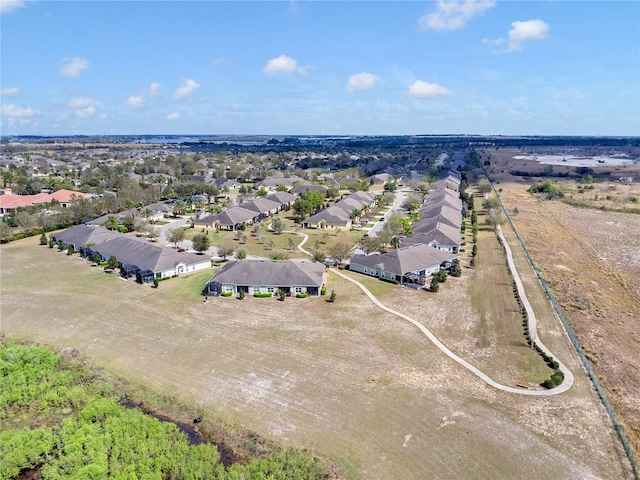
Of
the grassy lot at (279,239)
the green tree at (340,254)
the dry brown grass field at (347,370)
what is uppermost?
the green tree at (340,254)

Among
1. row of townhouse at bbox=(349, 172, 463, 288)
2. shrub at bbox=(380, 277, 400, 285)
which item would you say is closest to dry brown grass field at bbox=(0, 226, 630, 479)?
shrub at bbox=(380, 277, 400, 285)

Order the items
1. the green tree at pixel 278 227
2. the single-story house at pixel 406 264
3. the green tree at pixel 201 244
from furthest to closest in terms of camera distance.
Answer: the green tree at pixel 278 227, the green tree at pixel 201 244, the single-story house at pixel 406 264

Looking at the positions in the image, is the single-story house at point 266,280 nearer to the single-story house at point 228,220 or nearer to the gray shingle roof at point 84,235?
the gray shingle roof at point 84,235

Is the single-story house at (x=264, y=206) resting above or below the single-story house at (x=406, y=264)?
above

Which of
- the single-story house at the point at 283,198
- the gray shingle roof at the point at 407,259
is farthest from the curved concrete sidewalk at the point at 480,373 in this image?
the single-story house at the point at 283,198

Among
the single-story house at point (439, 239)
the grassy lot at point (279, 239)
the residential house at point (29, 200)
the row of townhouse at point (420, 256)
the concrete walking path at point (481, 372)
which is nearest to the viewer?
the concrete walking path at point (481, 372)

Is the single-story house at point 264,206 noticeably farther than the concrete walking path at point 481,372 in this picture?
Yes
